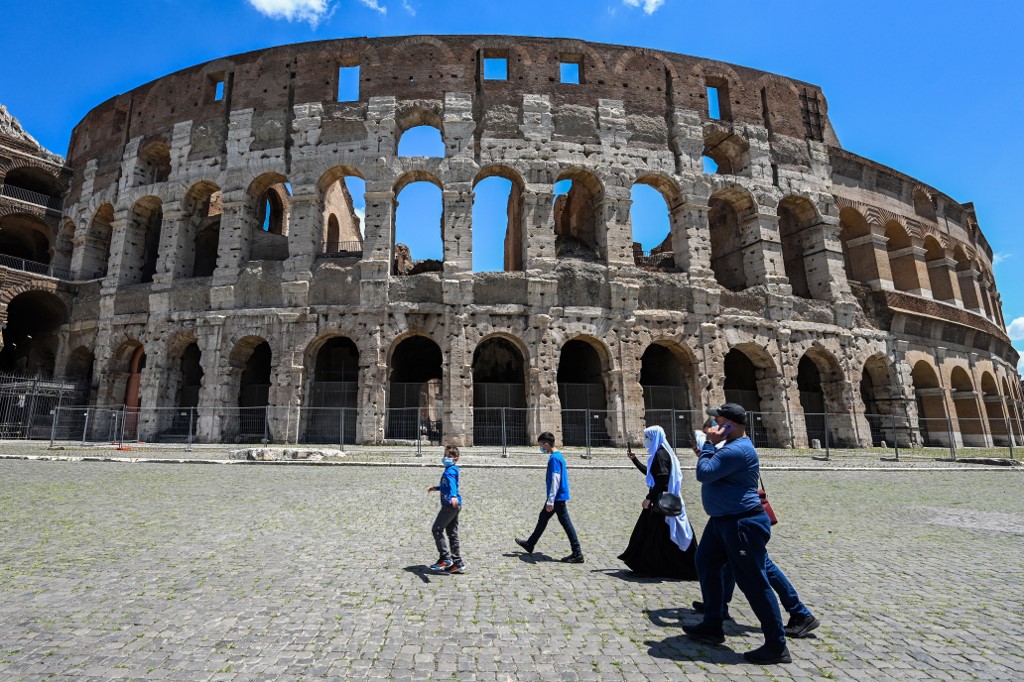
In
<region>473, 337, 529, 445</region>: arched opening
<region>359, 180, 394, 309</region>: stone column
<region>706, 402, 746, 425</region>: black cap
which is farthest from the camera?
<region>359, 180, 394, 309</region>: stone column

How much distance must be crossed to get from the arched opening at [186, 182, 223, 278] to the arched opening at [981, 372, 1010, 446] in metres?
34.5

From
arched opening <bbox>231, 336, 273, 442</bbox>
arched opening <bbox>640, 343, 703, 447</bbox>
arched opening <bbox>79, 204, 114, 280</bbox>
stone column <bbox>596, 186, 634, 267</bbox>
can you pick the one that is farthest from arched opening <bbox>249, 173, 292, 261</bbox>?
arched opening <bbox>640, 343, 703, 447</bbox>

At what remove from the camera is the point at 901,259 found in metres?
22.9

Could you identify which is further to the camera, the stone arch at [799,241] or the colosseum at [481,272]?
the stone arch at [799,241]

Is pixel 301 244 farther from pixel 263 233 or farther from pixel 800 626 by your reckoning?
pixel 800 626

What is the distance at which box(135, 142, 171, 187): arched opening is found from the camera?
21.2 m

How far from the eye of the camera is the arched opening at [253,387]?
17.4 m

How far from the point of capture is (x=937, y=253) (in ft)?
79.6

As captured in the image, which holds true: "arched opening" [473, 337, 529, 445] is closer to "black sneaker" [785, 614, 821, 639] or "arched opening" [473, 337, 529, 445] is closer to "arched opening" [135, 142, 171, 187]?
"black sneaker" [785, 614, 821, 639]

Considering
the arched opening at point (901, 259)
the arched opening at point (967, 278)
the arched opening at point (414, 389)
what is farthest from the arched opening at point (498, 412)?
the arched opening at point (967, 278)

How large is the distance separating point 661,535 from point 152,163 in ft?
86.3

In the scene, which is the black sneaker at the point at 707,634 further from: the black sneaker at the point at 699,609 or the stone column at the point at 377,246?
the stone column at the point at 377,246

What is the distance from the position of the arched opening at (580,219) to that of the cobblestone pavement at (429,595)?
546 inches

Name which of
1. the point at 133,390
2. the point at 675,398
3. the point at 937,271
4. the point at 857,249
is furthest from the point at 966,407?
the point at 133,390
